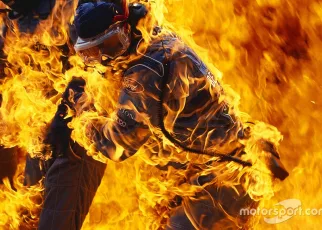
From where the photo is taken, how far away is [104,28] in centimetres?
313

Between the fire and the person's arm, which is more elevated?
the person's arm

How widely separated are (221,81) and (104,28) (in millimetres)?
1496

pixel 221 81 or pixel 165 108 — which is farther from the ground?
pixel 165 108

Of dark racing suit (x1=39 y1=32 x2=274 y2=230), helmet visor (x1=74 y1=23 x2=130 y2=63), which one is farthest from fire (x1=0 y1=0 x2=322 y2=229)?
helmet visor (x1=74 y1=23 x2=130 y2=63)

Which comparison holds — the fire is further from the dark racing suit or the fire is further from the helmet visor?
the helmet visor

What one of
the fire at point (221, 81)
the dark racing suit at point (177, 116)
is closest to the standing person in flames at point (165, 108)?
the dark racing suit at point (177, 116)

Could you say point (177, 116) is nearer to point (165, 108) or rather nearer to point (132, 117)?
point (165, 108)

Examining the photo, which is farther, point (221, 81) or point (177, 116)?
point (221, 81)

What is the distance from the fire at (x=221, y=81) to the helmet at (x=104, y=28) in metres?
0.74

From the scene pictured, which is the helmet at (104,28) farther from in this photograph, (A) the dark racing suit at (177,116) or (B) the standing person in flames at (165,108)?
(A) the dark racing suit at (177,116)

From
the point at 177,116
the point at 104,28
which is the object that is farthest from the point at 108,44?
the point at 177,116

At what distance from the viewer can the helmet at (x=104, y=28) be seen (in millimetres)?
3133

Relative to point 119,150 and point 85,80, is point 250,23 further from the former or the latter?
point 119,150

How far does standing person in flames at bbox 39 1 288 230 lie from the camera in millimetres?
3133
